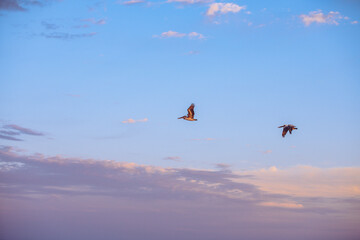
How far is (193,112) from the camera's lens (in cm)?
12475

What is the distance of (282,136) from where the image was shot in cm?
12388

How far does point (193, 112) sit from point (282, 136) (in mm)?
12184
